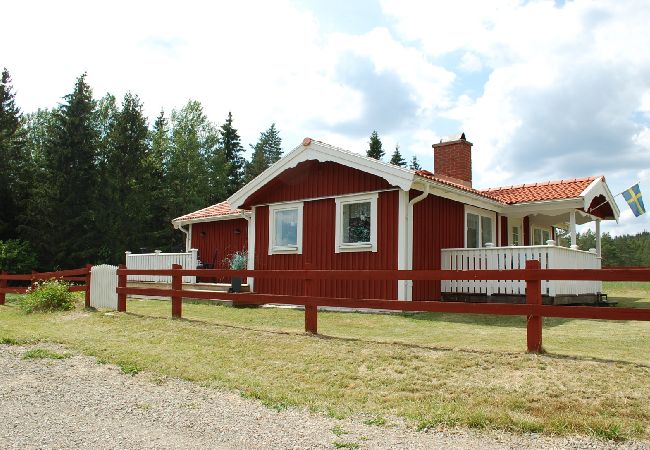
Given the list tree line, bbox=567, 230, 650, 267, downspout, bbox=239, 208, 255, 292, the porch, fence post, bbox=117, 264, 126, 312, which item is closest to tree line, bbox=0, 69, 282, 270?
downspout, bbox=239, 208, 255, 292

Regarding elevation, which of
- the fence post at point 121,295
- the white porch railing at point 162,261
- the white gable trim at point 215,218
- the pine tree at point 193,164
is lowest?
the fence post at point 121,295

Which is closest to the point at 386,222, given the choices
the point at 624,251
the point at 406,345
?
the point at 406,345

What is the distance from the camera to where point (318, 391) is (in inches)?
215

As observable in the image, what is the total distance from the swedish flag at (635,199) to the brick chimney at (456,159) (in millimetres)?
4862

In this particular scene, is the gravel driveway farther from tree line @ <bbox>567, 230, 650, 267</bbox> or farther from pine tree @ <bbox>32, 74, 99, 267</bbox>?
tree line @ <bbox>567, 230, 650, 267</bbox>

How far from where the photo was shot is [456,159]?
61.5 ft

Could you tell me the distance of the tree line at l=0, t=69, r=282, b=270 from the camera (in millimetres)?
30734

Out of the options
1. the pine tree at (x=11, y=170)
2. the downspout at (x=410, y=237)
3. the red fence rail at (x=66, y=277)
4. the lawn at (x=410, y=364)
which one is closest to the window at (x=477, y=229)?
the downspout at (x=410, y=237)

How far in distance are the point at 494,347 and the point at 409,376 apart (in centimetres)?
169

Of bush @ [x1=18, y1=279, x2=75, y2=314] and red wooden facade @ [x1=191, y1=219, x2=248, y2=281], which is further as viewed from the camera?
red wooden facade @ [x1=191, y1=219, x2=248, y2=281]

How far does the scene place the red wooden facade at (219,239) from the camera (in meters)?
18.2

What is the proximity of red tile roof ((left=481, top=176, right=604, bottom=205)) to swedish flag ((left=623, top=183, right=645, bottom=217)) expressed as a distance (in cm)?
277

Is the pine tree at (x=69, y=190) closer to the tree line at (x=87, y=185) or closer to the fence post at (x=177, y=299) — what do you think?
the tree line at (x=87, y=185)

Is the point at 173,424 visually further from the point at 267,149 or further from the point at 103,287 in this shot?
the point at 267,149
